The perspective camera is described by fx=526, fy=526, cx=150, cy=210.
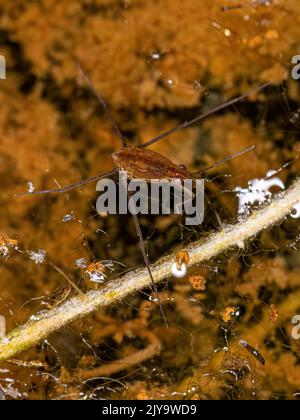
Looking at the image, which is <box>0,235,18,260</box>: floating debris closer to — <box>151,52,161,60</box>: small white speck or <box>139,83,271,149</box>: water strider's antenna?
<box>139,83,271,149</box>: water strider's antenna

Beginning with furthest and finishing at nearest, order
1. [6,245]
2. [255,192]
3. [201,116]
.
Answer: [255,192] → [6,245] → [201,116]

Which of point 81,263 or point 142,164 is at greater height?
point 142,164

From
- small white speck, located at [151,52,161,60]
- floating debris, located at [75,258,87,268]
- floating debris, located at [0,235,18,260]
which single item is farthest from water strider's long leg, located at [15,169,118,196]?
small white speck, located at [151,52,161,60]

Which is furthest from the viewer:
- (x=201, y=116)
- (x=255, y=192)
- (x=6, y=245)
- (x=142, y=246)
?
(x=255, y=192)

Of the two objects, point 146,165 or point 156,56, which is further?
point 156,56

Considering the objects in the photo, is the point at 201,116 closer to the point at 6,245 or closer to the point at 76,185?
the point at 76,185

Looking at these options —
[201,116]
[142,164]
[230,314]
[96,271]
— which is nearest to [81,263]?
[96,271]
